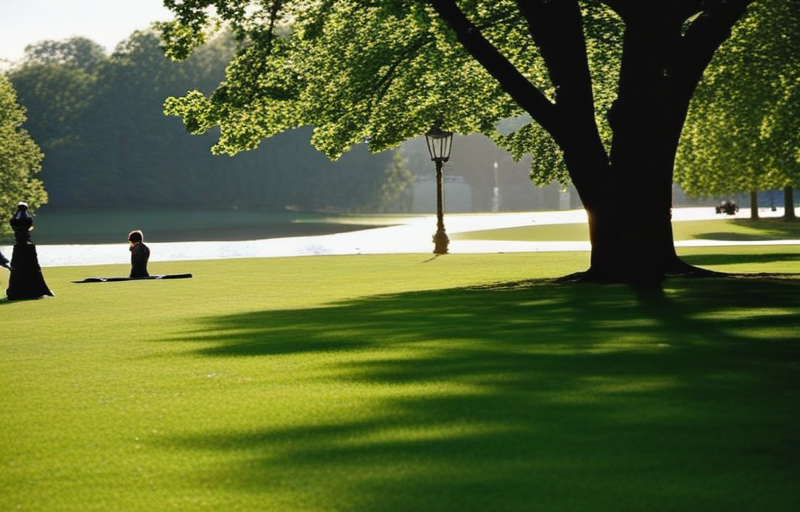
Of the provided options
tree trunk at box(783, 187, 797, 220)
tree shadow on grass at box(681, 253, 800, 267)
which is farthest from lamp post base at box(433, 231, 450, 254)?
tree trunk at box(783, 187, 797, 220)

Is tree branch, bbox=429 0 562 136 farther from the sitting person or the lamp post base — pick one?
the lamp post base

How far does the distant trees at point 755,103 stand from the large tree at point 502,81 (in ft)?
24.1

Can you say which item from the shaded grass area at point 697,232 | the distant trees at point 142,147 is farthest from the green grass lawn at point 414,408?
the distant trees at point 142,147

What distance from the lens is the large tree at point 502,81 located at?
68.9 feet

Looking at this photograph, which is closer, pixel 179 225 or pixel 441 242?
pixel 441 242

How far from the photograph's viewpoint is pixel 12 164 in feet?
254

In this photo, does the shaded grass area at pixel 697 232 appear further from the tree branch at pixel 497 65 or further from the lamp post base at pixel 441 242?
the tree branch at pixel 497 65

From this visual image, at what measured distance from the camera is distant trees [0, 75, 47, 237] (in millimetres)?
76562

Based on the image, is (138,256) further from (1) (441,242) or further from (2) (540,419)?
(2) (540,419)

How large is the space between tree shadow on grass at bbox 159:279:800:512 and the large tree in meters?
6.17

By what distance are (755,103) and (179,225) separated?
66.9 m

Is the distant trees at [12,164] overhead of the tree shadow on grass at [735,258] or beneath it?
overhead

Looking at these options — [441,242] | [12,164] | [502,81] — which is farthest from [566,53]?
[12,164]

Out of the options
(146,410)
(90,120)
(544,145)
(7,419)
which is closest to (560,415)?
(146,410)
